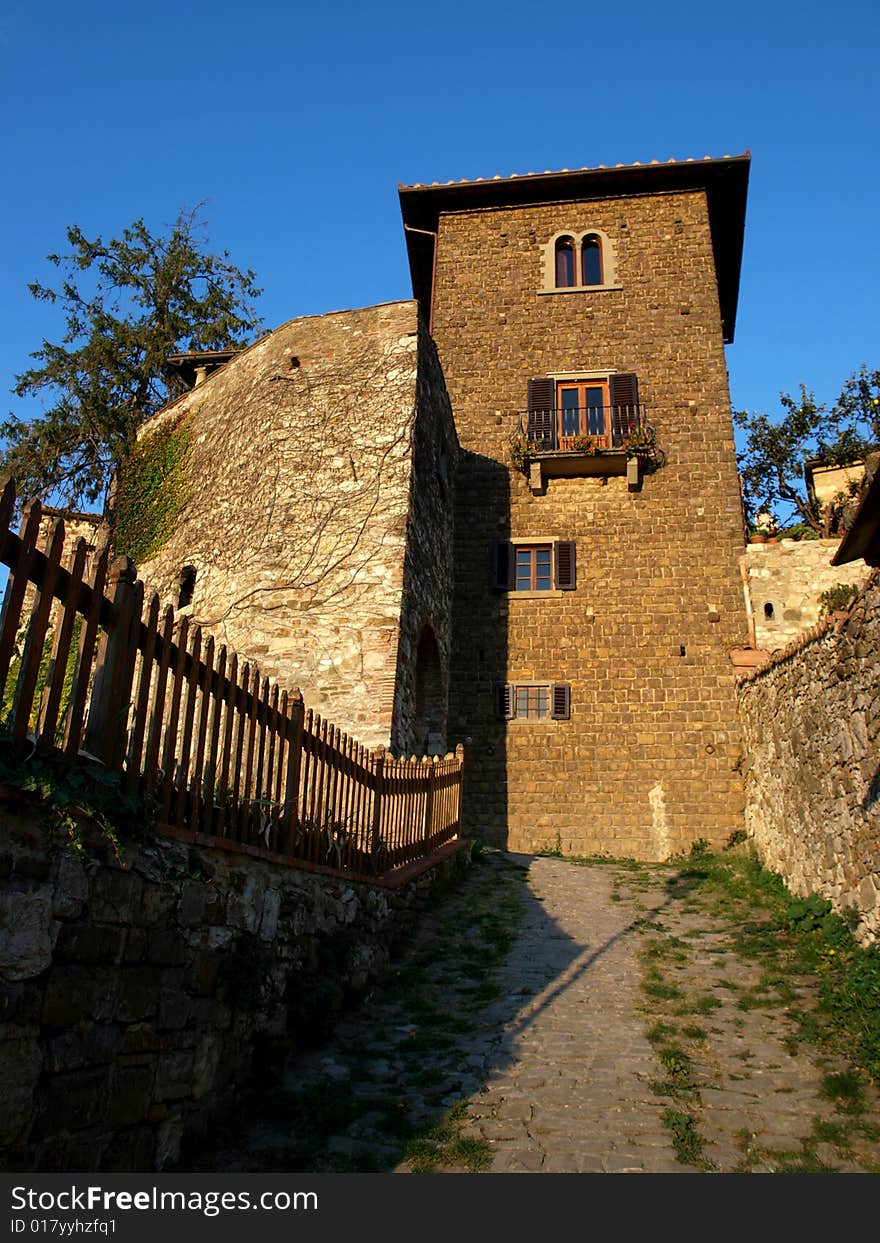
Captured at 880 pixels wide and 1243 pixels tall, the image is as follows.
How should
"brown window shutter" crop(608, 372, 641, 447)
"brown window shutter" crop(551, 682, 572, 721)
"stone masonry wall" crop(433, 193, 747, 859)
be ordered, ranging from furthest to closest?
"brown window shutter" crop(608, 372, 641, 447) < "brown window shutter" crop(551, 682, 572, 721) < "stone masonry wall" crop(433, 193, 747, 859)

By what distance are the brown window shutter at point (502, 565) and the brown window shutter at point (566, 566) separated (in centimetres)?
84

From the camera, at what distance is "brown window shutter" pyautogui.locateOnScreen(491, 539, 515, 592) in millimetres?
15477

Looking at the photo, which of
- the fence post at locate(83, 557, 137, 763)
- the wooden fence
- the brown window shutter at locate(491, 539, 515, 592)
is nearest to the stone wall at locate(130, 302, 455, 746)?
the brown window shutter at locate(491, 539, 515, 592)

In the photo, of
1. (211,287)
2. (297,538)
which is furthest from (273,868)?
(211,287)

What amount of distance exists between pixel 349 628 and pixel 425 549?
2338 mm

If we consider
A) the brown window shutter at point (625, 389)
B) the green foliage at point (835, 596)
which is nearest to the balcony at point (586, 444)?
the brown window shutter at point (625, 389)

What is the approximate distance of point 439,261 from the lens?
18.2m

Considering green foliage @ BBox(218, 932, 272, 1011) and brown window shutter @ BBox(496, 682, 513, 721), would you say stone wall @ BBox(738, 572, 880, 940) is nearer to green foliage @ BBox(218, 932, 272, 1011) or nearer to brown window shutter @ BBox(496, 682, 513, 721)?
green foliage @ BBox(218, 932, 272, 1011)

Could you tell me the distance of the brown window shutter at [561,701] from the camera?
47.4 ft

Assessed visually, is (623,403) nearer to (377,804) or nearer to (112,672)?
(377,804)

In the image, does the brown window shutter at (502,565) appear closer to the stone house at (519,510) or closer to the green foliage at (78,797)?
the stone house at (519,510)

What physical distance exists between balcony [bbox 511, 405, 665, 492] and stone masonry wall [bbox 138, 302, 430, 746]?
4.06 metres
